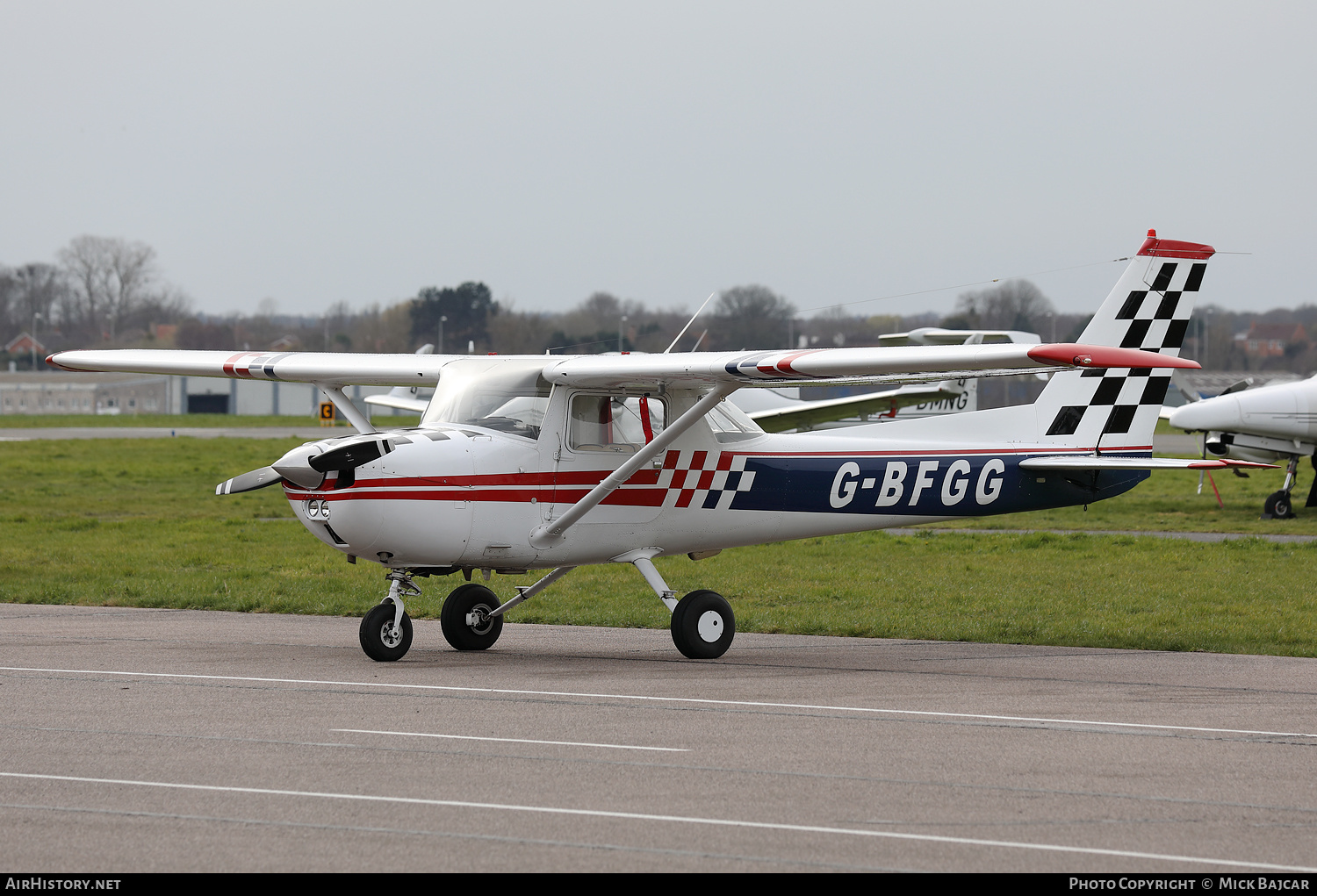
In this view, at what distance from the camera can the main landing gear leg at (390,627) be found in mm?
10586

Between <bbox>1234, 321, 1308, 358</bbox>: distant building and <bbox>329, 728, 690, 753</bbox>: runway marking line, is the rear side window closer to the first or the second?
<bbox>329, 728, 690, 753</bbox>: runway marking line

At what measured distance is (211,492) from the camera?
30594mm

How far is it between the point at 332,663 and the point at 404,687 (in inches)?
51.0

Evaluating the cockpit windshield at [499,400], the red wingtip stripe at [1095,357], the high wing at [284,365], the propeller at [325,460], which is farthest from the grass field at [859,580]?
the red wingtip stripe at [1095,357]

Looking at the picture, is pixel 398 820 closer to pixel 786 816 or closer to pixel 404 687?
pixel 786 816

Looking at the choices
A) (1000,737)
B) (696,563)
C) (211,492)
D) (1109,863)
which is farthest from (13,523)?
(1109,863)

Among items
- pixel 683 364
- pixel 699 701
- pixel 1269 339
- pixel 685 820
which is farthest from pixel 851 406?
pixel 1269 339

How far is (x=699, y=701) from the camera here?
29.5 feet

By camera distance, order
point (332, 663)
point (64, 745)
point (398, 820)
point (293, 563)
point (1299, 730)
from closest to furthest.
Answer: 1. point (398, 820)
2. point (64, 745)
3. point (1299, 730)
4. point (332, 663)
5. point (293, 563)

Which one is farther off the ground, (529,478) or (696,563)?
(529,478)

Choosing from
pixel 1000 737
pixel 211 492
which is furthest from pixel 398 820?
pixel 211 492

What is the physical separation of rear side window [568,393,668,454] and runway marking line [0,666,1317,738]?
7.64ft

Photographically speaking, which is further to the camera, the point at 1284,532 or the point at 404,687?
the point at 1284,532

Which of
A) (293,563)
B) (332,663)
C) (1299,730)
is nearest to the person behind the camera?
(1299,730)
